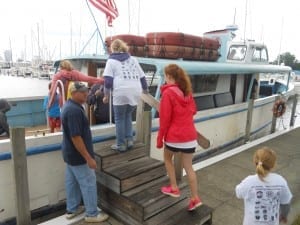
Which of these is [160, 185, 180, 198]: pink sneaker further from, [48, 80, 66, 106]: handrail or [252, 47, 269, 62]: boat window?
[252, 47, 269, 62]: boat window

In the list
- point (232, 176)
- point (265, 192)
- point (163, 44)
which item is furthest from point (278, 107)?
point (265, 192)

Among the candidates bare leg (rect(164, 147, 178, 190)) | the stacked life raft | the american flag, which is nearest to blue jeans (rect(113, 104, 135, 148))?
bare leg (rect(164, 147, 178, 190))

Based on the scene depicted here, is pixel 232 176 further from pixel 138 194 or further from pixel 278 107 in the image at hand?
pixel 278 107

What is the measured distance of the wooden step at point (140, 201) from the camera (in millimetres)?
3287

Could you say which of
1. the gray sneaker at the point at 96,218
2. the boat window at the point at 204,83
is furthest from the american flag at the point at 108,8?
the gray sneaker at the point at 96,218

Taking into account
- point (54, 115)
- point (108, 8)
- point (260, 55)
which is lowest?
point (54, 115)

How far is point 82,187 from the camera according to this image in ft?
11.1

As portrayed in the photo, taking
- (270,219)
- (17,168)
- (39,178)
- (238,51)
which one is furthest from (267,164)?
(238,51)

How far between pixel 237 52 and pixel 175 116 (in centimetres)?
731

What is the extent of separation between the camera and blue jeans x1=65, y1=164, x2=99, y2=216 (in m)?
3.35

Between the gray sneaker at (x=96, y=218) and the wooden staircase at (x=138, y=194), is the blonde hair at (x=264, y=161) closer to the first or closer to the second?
the wooden staircase at (x=138, y=194)

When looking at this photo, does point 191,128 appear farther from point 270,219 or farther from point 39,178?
point 39,178

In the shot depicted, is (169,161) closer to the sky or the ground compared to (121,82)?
closer to the ground

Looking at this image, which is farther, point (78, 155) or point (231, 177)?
point (231, 177)
